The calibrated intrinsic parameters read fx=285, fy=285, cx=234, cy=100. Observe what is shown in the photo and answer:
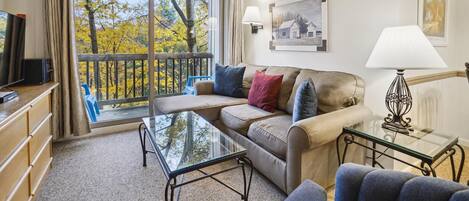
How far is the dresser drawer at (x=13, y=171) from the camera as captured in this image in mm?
1361

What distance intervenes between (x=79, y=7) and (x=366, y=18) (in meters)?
3.08

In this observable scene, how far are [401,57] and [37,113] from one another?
246 cm

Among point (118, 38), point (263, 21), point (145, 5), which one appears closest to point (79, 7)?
point (118, 38)

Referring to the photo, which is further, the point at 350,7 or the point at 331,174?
the point at 350,7

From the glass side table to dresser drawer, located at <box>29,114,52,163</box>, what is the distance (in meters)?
2.05

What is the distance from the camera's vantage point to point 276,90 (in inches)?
110

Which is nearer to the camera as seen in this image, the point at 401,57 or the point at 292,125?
the point at 401,57

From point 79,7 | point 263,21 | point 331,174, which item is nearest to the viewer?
point 331,174

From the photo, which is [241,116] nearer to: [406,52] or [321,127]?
[321,127]

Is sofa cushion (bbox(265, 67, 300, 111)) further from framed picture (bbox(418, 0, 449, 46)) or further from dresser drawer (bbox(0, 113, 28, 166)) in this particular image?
dresser drawer (bbox(0, 113, 28, 166))

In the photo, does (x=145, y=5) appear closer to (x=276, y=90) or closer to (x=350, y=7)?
(x=276, y=90)

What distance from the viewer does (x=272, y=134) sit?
2117 mm

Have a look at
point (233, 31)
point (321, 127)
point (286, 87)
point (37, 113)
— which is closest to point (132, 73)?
point (233, 31)

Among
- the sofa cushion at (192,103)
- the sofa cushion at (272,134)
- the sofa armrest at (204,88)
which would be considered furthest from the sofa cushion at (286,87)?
the sofa armrest at (204,88)
